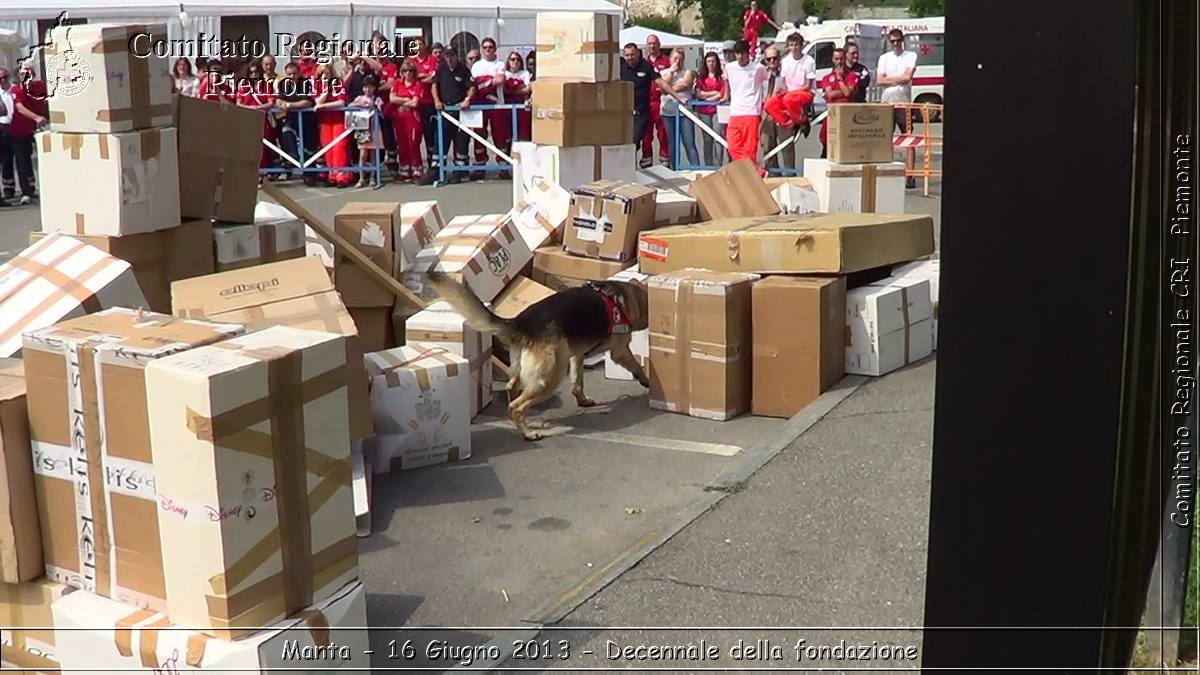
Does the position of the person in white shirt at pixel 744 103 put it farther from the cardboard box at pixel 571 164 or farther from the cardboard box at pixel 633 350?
the cardboard box at pixel 633 350

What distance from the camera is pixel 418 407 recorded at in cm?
614

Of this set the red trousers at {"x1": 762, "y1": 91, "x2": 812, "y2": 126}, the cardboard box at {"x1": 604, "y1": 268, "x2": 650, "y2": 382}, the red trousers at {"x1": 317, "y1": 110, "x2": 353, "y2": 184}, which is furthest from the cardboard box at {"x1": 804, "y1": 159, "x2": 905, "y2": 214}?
the red trousers at {"x1": 317, "y1": 110, "x2": 353, "y2": 184}

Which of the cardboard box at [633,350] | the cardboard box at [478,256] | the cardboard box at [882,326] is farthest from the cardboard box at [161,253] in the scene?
the cardboard box at [882,326]

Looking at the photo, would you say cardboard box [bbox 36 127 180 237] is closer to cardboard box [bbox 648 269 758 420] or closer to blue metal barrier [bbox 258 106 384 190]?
cardboard box [bbox 648 269 758 420]

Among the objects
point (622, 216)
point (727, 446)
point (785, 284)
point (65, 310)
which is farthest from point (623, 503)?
point (622, 216)

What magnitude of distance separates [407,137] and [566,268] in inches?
418

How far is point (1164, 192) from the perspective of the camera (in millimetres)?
1413

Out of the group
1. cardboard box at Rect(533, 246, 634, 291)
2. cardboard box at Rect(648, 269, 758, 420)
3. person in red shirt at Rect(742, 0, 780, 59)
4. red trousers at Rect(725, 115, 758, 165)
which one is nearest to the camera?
cardboard box at Rect(648, 269, 758, 420)

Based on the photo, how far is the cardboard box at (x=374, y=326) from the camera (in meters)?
7.61

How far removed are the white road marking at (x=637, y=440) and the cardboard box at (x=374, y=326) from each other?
936 millimetres

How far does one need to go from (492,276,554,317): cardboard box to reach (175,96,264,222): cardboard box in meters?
1.61

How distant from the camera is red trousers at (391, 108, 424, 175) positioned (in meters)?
18.5

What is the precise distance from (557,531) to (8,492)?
7.76 feet

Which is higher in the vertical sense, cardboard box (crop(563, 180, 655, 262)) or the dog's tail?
cardboard box (crop(563, 180, 655, 262))
